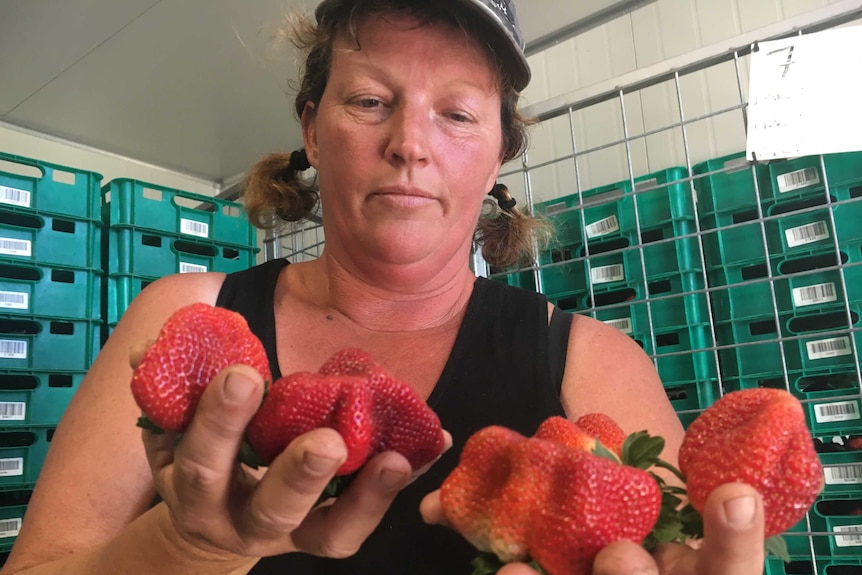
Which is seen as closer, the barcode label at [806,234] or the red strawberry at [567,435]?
the red strawberry at [567,435]

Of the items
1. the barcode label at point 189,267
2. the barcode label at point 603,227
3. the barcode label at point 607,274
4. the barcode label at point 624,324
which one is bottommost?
the barcode label at point 624,324

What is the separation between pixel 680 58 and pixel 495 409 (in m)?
0.91

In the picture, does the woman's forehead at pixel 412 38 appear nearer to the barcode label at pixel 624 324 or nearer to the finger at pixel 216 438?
the finger at pixel 216 438

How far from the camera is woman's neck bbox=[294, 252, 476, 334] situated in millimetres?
1011

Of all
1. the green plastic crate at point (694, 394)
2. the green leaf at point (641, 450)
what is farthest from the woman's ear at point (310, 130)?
the green plastic crate at point (694, 394)

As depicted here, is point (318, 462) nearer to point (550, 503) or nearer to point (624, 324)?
point (550, 503)

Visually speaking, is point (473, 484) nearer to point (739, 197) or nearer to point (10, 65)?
point (739, 197)

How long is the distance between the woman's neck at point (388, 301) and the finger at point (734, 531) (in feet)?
2.06

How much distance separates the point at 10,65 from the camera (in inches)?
85.7

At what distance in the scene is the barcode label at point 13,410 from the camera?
5.76ft

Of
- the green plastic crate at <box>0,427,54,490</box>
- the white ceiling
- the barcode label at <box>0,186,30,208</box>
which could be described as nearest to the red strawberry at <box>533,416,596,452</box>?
the white ceiling

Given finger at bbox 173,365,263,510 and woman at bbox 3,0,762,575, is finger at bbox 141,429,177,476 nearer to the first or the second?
finger at bbox 173,365,263,510

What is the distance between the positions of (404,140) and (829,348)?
1.12 metres

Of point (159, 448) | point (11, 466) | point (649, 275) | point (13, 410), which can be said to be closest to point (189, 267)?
point (13, 410)
